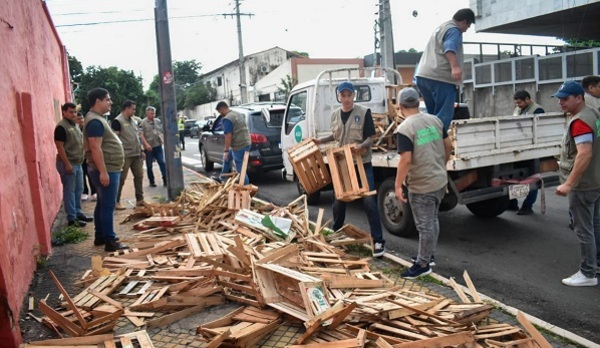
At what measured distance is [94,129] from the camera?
18.3 feet

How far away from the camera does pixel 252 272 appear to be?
13.6ft

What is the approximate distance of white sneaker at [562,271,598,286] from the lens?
14.5 feet

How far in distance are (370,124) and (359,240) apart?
1.40 meters

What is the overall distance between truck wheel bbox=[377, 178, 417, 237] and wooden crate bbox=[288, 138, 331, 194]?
2.73 feet

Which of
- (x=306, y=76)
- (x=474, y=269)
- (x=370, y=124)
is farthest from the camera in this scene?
(x=306, y=76)

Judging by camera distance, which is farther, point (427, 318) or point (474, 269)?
point (474, 269)

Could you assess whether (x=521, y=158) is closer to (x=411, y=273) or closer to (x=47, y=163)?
(x=411, y=273)

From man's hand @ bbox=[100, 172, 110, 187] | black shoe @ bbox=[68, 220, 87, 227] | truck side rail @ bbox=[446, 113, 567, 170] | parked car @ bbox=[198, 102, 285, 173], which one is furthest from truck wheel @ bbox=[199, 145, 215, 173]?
truck side rail @ bbox=[446, 113, 567, 170]

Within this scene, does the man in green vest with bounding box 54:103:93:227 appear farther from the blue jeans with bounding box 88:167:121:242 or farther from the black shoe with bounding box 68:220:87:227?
the blue jeans with bounding box 88:167:121:242

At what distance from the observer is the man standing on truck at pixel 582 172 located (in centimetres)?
423

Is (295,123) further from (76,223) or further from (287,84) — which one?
(287,84)

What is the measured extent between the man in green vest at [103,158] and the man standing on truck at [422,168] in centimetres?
351

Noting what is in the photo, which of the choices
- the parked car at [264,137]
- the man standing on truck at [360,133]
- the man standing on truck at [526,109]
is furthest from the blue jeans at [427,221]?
the parked car at [264,137]

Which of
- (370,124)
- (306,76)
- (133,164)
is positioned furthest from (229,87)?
(370,124)
